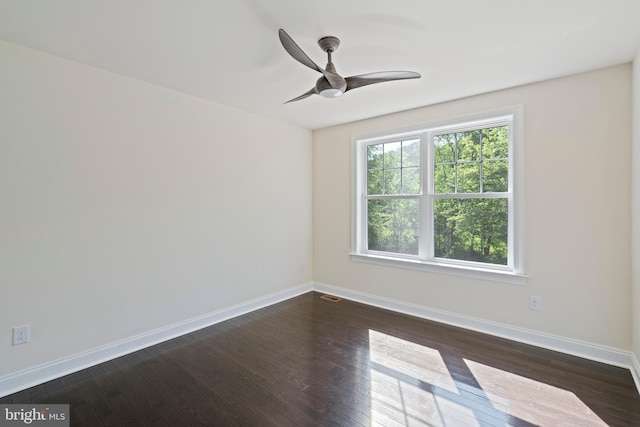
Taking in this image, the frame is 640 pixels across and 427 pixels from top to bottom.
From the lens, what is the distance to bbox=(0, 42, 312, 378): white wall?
2.12 meters

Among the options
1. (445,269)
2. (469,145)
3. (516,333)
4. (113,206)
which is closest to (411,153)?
(469,145)

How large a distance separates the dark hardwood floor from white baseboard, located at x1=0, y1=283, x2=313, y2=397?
75 mm

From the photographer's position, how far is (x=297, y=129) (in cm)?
427

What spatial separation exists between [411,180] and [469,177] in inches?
26.1

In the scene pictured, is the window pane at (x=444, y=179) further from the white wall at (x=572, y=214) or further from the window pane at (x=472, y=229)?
the white wall at (x=572, y=214)

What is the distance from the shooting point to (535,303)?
2.75 m

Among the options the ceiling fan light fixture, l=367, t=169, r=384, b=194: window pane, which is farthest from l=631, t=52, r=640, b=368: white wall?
l=367, t=169, r=384, b=194: window pane

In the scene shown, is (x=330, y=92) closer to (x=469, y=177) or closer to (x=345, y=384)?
(x=469, y=177)

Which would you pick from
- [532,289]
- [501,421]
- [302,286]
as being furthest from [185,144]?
[532,289]

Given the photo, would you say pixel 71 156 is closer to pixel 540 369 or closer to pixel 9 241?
pixel 9 241

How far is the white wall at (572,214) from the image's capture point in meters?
2.40

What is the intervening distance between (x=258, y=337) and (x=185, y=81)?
250 centimetres

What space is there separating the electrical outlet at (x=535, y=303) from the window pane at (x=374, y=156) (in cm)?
218

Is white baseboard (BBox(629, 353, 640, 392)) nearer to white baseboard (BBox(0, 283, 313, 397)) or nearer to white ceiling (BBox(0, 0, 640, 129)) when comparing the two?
white ceiling (BBox(0, 0, 640, 129))
